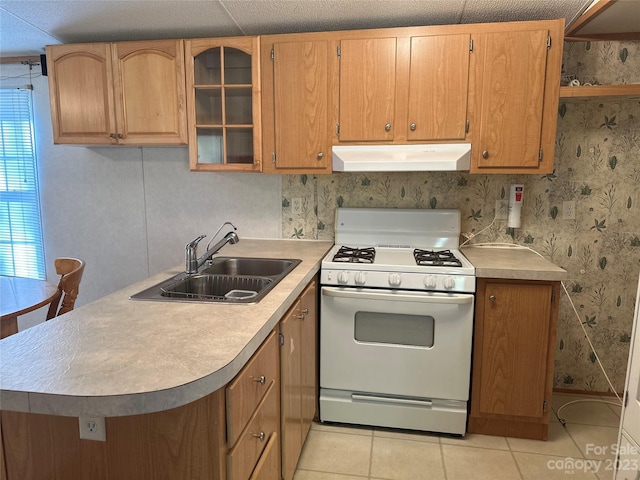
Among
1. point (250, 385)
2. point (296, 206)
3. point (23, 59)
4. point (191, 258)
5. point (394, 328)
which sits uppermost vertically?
point (23, 59)

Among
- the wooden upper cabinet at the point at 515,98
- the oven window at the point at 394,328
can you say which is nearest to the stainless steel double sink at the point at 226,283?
the oven window at the point at 394,328

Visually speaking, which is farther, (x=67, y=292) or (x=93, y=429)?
(x=67, y=292)

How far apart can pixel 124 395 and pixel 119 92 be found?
213cm

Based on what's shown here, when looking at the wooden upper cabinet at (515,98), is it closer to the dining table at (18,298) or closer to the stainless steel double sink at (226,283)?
the stainless steel double sink at (226,283)

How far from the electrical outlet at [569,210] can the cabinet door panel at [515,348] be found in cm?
70

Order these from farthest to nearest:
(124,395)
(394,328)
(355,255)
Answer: (355,255) → (394,328) → (124,395)

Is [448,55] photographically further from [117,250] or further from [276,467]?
[117,250]

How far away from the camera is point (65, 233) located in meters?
3.11

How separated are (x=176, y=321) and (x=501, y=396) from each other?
Result: 5.63ft

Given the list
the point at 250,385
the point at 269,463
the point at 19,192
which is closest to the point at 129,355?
the point at 250,385

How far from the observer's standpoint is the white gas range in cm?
214

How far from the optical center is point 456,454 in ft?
7.02

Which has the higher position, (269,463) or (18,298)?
(18,298)

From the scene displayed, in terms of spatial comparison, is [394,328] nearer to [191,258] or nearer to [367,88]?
[191,258]
